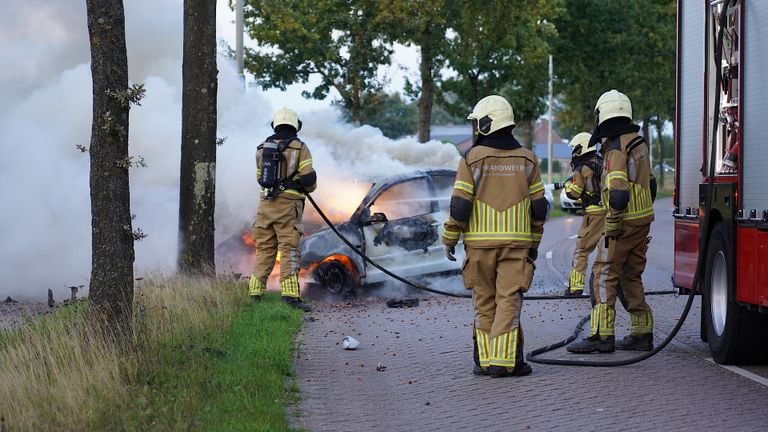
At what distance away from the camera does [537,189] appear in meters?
7.81

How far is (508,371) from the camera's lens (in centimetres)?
780

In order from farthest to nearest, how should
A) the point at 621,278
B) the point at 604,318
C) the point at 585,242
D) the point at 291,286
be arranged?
1. the point at 585,242
2. the point at 291,286
3. the point at 621,278
4. the point at 604,318

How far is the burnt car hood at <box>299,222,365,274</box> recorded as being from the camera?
41.1 ft

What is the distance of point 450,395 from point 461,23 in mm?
17872

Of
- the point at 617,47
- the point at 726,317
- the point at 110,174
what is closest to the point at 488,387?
the point at 726,317

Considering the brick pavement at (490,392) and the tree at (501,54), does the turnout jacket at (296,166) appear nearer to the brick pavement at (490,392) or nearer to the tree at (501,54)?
the brick pavement at (490,392)

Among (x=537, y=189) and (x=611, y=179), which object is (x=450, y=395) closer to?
(x=537, y=189)

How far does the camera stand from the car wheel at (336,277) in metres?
12.6

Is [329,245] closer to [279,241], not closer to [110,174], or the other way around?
[279,241]

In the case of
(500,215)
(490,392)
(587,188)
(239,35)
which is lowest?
(490,392)

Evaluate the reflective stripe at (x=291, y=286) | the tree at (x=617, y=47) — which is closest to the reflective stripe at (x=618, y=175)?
the reflective stripe at (x=291, y=286)

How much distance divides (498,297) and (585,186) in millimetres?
4699

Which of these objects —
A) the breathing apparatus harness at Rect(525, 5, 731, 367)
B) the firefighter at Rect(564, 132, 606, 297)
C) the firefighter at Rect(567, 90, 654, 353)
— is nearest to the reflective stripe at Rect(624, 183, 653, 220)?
the firefighter at Rect(567, 90, 654, 353)

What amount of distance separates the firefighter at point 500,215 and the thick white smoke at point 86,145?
5.94m
